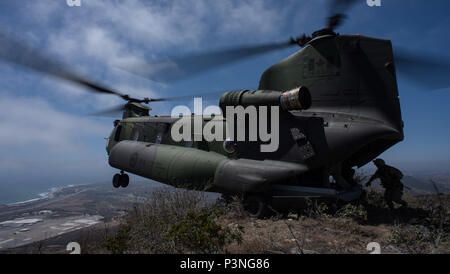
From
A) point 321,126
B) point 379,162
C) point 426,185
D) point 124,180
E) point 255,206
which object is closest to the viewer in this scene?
Result: point 426,185

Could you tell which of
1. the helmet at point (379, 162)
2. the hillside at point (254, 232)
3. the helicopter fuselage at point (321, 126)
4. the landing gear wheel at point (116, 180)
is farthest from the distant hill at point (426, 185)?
the landing gear wheel at point (116, 180)

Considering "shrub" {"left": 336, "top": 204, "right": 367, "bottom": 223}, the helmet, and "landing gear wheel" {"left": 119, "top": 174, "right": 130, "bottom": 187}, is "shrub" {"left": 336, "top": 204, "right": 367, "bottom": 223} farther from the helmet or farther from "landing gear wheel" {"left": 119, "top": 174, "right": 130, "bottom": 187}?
"landing gear wheel" {"left": 119, "top": 174, "right": 130, "bottom": 187}

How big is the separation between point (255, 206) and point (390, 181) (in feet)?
14.4

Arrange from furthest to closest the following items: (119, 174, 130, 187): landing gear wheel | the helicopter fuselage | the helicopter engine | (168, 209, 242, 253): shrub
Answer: (119, 174, 130, 187): landing gear wheel
the helicopter engine
the helicopter fuselage
(168, 209, 242, 253): shrub

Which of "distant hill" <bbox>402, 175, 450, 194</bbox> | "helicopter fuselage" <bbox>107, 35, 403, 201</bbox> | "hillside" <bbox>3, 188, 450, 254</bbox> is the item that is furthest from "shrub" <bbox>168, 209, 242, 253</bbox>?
"distant hill" <bbox>402, 175, 450, 194</bbox>

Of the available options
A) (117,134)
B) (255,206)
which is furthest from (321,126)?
(117,134)

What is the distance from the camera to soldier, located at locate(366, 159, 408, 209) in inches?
272

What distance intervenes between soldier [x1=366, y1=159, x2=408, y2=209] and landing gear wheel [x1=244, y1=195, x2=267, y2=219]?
3.83 metres

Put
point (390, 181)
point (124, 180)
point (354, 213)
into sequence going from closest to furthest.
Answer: point (354, 213), point (390, 181), point (124, 180)

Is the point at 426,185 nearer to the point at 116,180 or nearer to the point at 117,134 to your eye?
the point at 116,180

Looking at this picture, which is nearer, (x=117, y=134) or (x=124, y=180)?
(x=124, y=180)

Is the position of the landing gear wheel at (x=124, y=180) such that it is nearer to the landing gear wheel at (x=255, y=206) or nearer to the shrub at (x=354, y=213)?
the landing gear wheel at (x=255, y=206)

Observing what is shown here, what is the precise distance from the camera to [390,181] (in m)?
7.04
